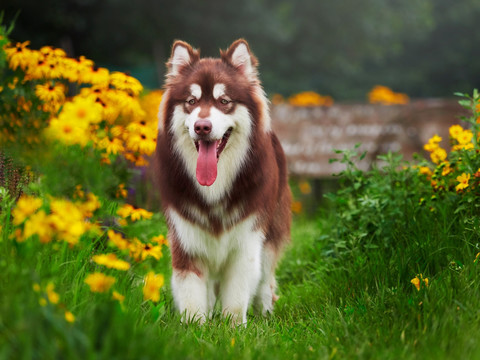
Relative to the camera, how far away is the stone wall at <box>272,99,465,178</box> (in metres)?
9.02

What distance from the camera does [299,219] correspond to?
8156 mm

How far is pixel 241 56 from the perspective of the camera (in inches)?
148

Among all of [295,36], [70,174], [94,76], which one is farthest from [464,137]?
[295,36]

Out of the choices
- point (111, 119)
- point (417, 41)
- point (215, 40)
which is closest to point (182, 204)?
point (111, 119)

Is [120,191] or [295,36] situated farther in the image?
[295,36]

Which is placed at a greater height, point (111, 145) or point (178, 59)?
point (178, 59)

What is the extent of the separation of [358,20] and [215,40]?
16.2ft

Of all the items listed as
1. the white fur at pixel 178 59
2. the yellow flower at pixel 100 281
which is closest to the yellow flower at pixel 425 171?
the white fur at pixel 178 59

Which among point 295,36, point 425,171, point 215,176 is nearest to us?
point 215,176

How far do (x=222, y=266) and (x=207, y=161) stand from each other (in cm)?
81

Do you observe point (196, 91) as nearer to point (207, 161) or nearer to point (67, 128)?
point (207, 161)

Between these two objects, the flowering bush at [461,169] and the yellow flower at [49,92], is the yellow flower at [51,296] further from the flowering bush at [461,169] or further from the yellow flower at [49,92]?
the flowering bush at [461,169]

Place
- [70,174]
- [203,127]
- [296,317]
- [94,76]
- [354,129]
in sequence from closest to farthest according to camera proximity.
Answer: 1. [70,174]
2. [203,127]
3. [296,317]
4. [94,76]
5. [354,129]

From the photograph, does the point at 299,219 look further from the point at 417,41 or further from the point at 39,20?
the point at 417,41
